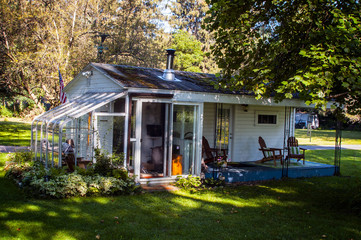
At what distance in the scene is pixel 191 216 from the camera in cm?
738

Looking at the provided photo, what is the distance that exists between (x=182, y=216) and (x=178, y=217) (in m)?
0.12

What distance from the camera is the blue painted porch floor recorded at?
36.9 ft

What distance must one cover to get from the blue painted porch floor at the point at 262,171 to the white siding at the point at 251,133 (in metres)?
0.65

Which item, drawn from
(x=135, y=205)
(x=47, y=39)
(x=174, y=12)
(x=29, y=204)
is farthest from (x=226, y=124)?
(x=174, y=12)

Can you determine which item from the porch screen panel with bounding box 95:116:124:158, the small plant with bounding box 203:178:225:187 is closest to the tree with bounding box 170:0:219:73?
the small plant with bounding box 203:178:225:187

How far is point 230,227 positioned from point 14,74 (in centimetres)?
1651

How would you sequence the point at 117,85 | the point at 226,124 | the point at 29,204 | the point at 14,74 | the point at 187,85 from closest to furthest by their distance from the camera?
the point at 29,204 → the point at 117,85 → the point at 187,85 → the point at 226,124 → the point at 14,74

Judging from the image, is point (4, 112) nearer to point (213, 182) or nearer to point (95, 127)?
point (95, 127)

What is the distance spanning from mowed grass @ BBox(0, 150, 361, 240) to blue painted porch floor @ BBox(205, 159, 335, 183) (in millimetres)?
1223

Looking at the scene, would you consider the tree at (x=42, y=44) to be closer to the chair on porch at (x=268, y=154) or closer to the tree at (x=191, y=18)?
the chair on porch at (x=268, y=154)

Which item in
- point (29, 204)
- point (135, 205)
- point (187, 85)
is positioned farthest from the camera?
point (187, 85)

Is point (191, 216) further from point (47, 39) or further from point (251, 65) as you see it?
point (47, 39)

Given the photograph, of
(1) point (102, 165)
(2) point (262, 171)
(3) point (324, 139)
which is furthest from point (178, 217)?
(3) point (324, 139)

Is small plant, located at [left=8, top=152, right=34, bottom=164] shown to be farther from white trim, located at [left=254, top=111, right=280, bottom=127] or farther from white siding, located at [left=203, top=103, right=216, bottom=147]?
white trim, located at [left=254, top=111, right=280, bottom=127]
